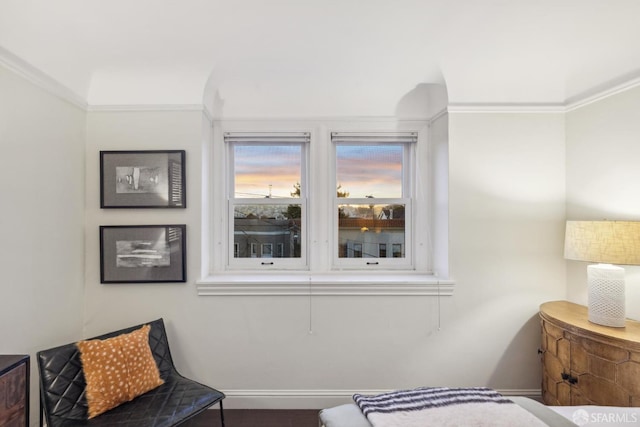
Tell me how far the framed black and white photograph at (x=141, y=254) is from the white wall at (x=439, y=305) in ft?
0.32

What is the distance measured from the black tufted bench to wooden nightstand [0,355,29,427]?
214 millimetres

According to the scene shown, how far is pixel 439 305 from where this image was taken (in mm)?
2197

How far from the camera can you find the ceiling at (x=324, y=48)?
1647 millimetres

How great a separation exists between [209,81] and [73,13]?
786mm

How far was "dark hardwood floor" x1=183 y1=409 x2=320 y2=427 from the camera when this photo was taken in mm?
2013

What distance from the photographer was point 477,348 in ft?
7.18

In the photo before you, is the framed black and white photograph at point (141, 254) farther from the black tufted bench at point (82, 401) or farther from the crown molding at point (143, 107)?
the crown molding at point (143, 107)

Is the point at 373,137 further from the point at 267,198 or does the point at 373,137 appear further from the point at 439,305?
the point at 439,305

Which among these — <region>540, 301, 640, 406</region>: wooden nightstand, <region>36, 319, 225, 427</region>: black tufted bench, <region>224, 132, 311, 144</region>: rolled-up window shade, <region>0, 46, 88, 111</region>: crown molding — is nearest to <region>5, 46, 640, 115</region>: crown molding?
<region>0, 46, 88, 111</region>: crown molding

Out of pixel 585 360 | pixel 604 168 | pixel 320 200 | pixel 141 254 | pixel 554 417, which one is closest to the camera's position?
pixel 554 417

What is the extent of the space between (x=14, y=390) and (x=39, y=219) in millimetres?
933

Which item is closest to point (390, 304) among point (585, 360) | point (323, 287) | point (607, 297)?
point (323, 287)

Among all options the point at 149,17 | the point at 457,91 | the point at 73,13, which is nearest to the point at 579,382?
the point at 457,91

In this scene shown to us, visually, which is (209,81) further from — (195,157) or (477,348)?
(477,348)
